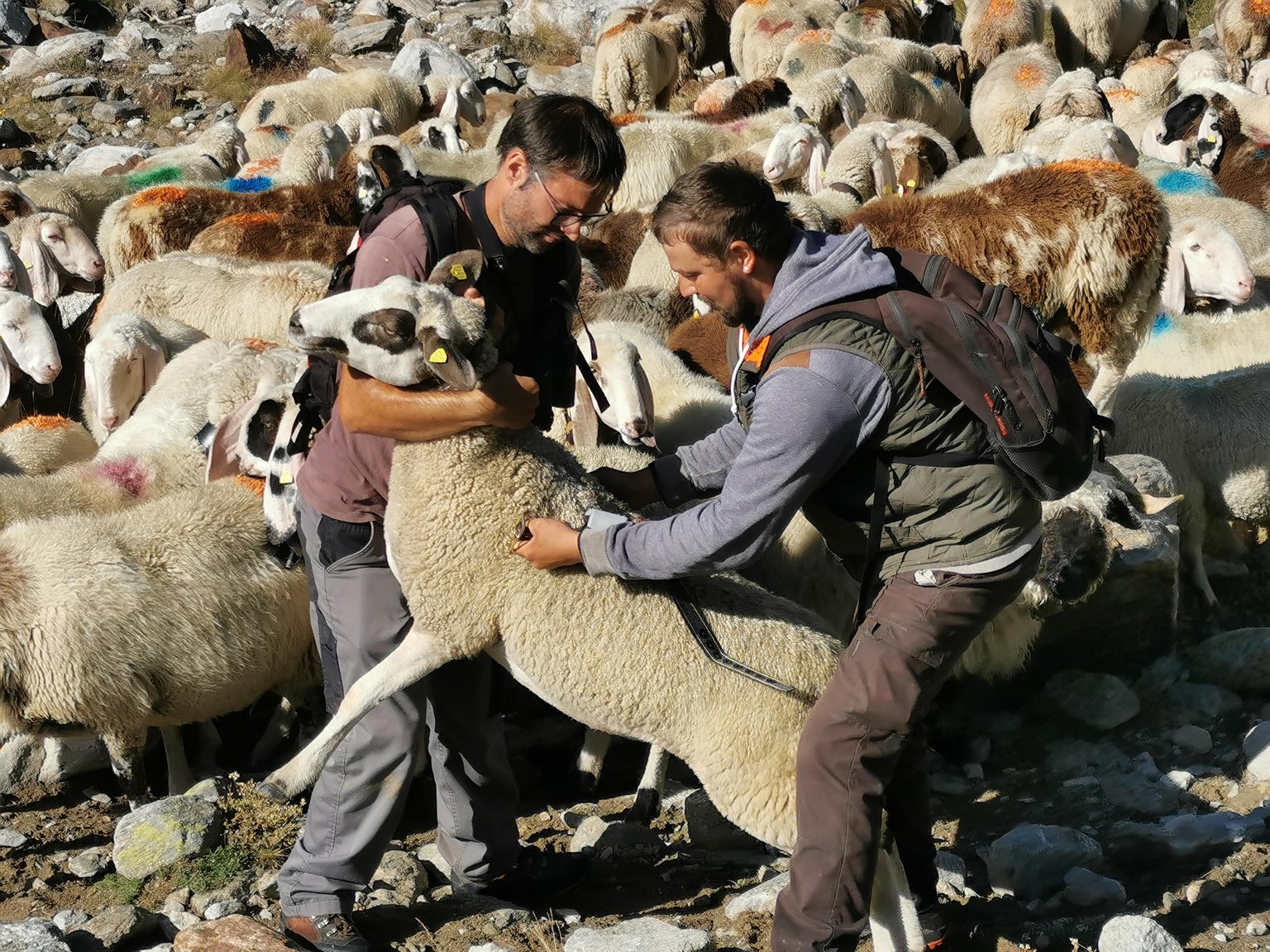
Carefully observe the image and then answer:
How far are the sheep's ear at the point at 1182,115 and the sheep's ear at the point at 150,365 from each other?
8196 mm

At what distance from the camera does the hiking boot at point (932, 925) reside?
3109 mm

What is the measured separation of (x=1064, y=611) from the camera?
4809 millimetres

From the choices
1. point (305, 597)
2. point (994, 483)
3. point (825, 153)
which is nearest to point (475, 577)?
point (994, 483)

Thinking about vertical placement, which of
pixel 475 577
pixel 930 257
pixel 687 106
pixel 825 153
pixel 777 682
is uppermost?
pixel 930 257

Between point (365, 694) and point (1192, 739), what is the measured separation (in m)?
2.93

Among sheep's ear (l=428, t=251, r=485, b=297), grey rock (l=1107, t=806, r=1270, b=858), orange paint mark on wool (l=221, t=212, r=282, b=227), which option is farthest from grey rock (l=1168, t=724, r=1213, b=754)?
orange paint mark on wool (l=221, t=212, r=282, b=227)

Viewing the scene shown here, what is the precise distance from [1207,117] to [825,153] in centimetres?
302

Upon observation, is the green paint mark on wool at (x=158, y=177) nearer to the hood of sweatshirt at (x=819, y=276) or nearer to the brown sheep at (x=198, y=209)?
the brown sheep at (x=198, y=209)

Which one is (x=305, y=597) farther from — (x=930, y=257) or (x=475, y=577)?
(x=930, y=257)

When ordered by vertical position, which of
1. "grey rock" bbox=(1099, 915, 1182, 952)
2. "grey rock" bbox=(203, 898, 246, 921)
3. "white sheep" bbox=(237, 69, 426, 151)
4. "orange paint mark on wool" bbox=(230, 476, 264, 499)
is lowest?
"white sheep" bbox=(237, 69, 426, 151)

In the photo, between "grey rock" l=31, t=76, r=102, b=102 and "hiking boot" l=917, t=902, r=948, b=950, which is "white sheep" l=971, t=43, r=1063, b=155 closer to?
"hiking boot" l=917, t=902, r=948, b=950

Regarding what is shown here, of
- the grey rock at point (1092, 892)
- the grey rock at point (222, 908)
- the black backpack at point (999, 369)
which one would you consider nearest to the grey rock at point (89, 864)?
the grey rock at point (222, 908)

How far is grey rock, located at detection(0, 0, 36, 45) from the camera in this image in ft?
69.1

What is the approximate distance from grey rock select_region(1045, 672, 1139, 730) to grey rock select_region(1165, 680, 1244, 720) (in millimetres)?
159
